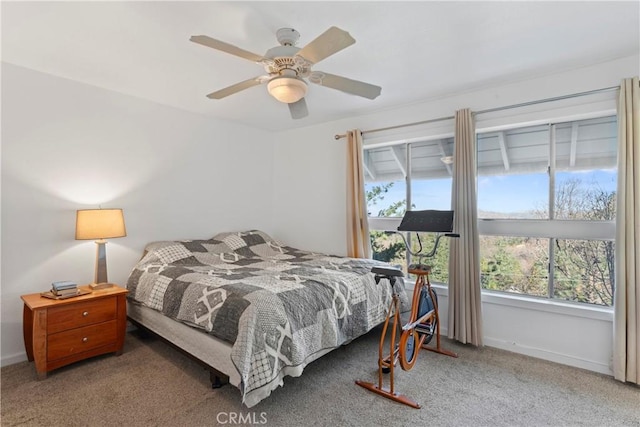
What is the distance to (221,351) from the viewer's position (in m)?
2.04

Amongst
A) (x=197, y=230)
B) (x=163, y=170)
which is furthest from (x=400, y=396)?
(x=163, y=170)

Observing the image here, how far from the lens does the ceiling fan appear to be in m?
1.67

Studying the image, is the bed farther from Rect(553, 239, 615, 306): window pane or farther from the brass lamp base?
Rect(553, 239, 615, 306): window pane

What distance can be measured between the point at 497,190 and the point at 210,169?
3309 mm

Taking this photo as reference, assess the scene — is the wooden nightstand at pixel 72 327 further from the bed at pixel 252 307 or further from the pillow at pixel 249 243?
the pillow at pixel 249 243

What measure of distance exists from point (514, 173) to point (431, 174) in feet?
2.59

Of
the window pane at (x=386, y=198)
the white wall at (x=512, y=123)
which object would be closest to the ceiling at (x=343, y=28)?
the white wall at (x=512, y=123)

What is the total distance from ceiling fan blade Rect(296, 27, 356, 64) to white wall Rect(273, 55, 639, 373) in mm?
1952

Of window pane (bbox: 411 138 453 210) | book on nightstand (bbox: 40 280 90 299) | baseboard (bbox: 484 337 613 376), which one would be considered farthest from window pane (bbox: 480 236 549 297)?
book on nightstand (bbox: 40 280 90 299)

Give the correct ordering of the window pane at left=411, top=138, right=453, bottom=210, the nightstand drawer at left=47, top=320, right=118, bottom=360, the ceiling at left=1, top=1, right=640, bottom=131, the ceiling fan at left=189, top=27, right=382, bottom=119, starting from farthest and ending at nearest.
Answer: the window pane at left=411, top=138, right=453, bottom=210, the nightstand drawer at left=47, top=320, right=118, bottom=360, the ceiling at left=1, top=1, right=640, bottom=131, the ceiling fan at left=189, top=27, right=382, bottom=119

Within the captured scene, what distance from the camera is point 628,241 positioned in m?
2.30

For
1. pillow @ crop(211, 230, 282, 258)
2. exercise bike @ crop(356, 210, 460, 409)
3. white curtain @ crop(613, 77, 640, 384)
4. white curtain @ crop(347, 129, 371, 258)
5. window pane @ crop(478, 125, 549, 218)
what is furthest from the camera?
pillow @ crop(211, 230, 282, 258)
